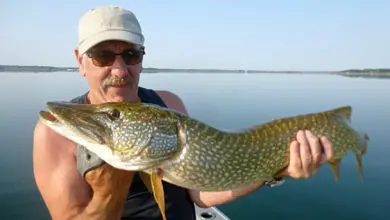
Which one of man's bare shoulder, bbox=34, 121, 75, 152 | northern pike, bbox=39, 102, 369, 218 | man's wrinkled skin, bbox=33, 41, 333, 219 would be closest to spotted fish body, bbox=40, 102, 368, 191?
northern pike, bbox=39, 102, 369, 218

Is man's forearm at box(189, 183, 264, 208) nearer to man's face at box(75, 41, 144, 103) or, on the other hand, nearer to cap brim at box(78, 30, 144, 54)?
man's face at box(75, 41, 144, 103)

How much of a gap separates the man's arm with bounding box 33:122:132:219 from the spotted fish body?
271mm

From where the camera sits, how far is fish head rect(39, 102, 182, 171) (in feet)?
5.81

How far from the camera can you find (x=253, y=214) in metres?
6.06

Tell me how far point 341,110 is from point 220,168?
105 centimetres

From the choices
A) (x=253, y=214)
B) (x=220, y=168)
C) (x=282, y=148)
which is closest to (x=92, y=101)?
(x=220, y=168)

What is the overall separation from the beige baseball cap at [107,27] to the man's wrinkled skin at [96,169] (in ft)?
0.27

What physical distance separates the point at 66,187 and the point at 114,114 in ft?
2.07

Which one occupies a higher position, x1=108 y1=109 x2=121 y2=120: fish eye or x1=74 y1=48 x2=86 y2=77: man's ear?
x1=74 y1=48 x2=86 y2=77: man's ear

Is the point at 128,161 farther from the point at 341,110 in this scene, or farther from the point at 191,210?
the point at 341,110

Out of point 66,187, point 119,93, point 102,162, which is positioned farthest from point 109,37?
point 66,187

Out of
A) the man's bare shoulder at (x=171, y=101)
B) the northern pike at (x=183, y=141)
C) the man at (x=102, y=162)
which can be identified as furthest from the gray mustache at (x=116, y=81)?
the man's bare shoulder at (x=171, y=101)

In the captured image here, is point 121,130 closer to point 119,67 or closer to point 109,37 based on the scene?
point 119,67

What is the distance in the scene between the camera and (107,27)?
90.8 inches
